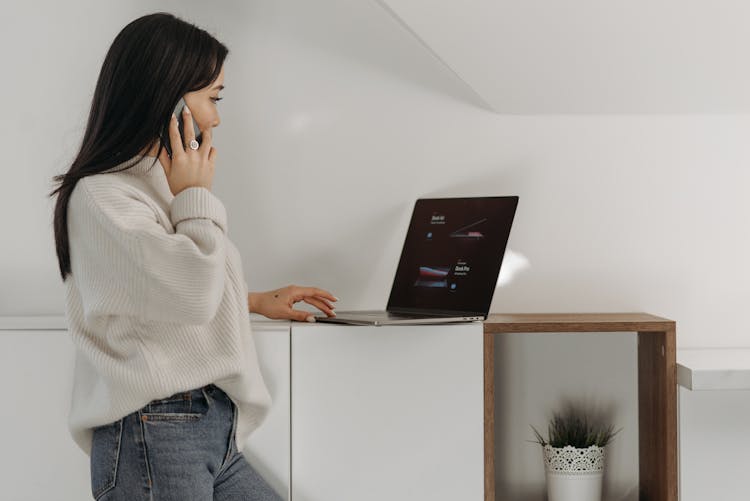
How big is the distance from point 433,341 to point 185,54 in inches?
27.4

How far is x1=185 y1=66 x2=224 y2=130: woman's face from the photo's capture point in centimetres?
139

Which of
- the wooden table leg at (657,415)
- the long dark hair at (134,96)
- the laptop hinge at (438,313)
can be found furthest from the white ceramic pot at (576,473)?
the long dark hair at (134,96)

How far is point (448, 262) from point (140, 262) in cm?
74

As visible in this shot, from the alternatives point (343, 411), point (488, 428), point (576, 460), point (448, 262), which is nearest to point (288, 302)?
point (343, 411)

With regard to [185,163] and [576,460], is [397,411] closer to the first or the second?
[576,460]

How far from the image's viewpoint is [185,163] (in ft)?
4.42

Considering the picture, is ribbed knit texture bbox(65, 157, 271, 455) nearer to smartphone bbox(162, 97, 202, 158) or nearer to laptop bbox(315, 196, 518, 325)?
smartphone bbox(162, 97, 202, 158)

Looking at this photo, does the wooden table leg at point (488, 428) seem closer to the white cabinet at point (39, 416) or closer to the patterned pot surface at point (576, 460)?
the patterned pot surface at point (576, 460)

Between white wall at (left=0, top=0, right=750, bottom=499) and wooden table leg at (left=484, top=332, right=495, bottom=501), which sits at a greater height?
white wall at (left=0, top=0, right=750, bottom=499)

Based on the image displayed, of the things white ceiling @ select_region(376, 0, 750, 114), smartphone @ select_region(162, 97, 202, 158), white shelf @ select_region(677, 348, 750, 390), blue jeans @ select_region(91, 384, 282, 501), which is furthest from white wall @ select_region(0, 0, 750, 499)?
blue jeans @ select_region(91, 384, 282, 501)

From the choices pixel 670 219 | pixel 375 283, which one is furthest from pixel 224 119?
pixel 670 219

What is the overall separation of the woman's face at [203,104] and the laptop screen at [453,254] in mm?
592

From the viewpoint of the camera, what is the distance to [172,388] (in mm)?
1275

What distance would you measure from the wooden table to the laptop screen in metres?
0.08
